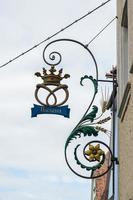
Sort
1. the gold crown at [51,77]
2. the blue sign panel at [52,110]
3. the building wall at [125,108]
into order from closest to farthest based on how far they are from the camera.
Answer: the building wall at [125,108]
the blue sign panel at [52,110]
the gold crown at [51,77]

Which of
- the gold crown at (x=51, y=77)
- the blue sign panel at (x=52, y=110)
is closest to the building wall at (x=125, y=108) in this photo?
the blue sign panel at (x=52, y=110)

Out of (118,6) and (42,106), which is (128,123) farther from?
(118,6)

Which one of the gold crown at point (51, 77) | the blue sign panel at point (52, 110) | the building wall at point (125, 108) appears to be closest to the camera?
the building wall at point (125, 108)

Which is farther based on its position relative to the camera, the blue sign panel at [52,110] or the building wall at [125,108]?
the blue sign panel at [52,110]

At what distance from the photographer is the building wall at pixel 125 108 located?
846 centimetres

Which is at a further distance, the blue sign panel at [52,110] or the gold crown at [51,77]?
the gold crown at [51,77]

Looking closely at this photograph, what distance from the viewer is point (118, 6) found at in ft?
35.5

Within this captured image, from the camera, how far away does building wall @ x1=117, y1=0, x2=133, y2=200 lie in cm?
846

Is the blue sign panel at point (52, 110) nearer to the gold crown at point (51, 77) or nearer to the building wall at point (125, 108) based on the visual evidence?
the gold crown at point (51, 77)

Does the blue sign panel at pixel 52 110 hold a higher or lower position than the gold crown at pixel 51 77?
lower

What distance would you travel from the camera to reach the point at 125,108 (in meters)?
9.10

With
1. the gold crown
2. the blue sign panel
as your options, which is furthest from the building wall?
the gold crown

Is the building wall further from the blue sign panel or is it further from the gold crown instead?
the gold crown

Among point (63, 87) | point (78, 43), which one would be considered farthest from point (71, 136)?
point (78, 43)
